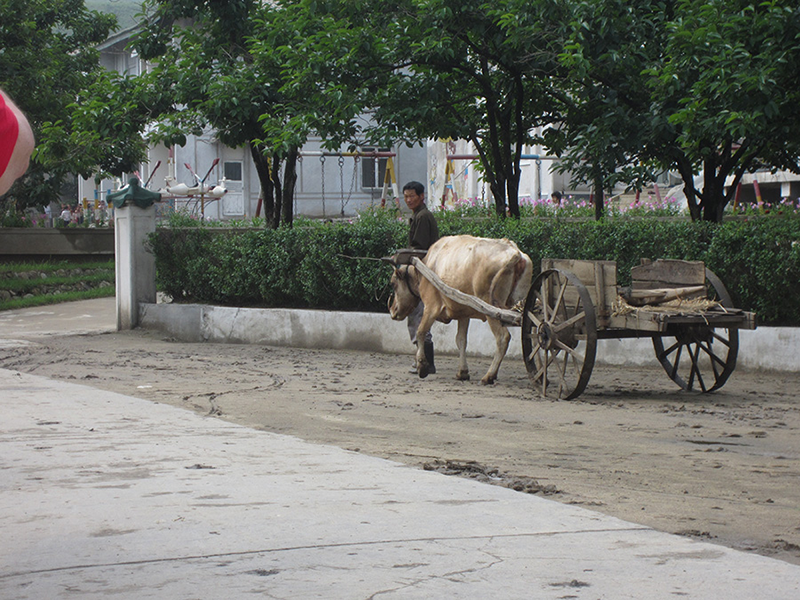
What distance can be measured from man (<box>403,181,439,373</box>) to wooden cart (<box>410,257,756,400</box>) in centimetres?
196

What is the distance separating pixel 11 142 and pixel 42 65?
25.3 m

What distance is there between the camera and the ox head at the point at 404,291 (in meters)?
12.3

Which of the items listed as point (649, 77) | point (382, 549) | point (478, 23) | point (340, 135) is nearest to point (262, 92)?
point (340, 135)

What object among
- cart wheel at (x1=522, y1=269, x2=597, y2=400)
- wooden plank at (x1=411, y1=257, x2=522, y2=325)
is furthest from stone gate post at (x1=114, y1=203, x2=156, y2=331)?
cart wheel at (x1=522, y1=269, x2=597, y2=400)

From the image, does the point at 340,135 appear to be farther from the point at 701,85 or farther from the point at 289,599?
the point at 289,599

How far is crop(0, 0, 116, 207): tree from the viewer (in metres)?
25.8

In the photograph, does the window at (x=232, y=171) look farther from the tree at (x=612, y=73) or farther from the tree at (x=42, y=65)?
the tree at (x=612, y=73)

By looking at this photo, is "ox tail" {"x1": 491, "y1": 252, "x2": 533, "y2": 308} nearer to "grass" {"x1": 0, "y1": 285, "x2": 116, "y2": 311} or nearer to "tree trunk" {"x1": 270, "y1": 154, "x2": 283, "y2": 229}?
"tree trunk" {"x1": 270, "y1": 154, "x2": 283, "y2": 229}

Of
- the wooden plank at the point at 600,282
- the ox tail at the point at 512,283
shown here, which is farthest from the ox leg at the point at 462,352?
the wooden plank at the point at 600,282

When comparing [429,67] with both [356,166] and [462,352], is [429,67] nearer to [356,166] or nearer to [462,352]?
[462,352]

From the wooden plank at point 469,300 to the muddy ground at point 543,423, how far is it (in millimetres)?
806

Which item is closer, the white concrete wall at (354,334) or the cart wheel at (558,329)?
the cart wheel at (558,329)

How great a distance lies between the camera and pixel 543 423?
8453mm

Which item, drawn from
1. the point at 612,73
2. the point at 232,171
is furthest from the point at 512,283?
the point at 232,171
